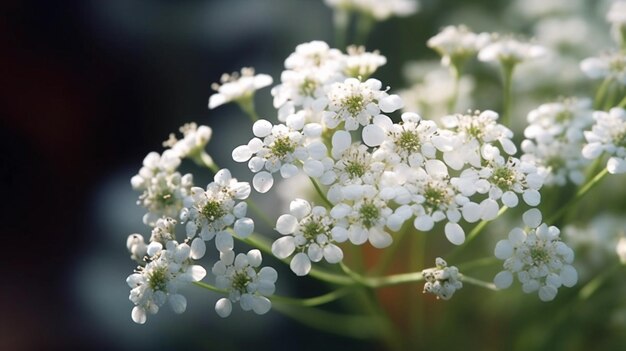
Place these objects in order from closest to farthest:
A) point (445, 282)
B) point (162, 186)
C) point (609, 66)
Answer: point (445, 282), point (162, 186), point (609, 66)

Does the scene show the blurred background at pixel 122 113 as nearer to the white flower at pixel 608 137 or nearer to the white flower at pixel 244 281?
the white flower at pixel 608 137

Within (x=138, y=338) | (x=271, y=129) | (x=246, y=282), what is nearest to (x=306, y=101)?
(x=271, y=129)

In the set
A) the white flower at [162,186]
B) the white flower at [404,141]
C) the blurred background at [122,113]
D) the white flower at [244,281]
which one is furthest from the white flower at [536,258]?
the blurred background at [122,113]

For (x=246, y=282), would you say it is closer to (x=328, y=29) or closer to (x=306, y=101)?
(x=306, y=101)

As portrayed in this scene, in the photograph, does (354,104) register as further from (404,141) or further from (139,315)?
(139,315)

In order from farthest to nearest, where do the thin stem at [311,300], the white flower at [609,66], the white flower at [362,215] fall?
1. the white flower at [609,66]
2. the thin stem at [311,300]
3. the white flower at [362,215]

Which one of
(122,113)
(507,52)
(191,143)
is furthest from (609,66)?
(122,113)

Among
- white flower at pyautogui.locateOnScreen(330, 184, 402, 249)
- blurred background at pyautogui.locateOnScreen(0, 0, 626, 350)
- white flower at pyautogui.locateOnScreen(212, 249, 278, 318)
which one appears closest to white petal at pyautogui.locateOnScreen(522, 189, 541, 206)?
white flower at pyautogui.locateOnScreen(330, 184, 402, 249)
